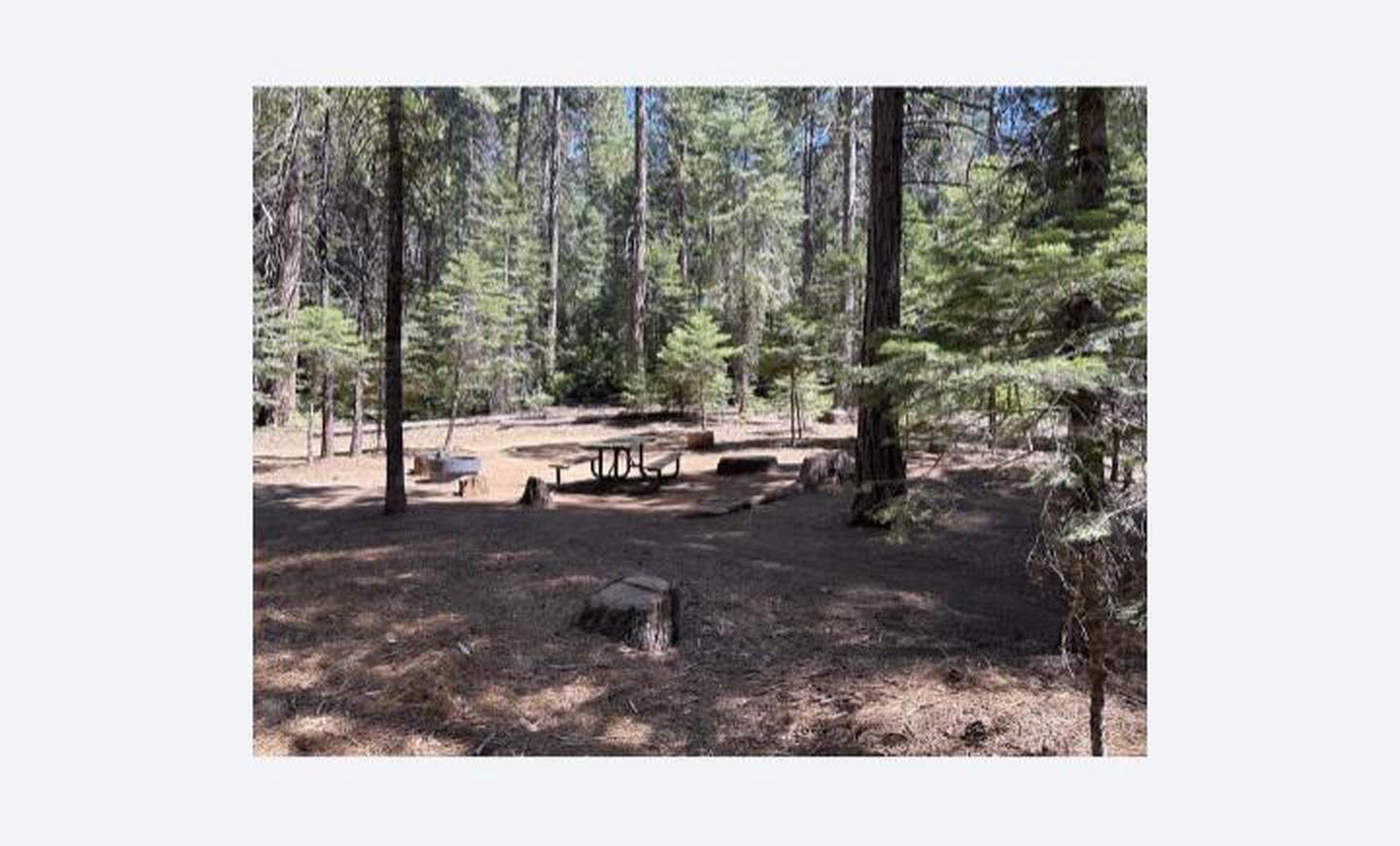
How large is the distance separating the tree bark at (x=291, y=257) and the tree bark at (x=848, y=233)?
339 centimetres

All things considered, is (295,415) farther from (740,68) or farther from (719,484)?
(740,68)

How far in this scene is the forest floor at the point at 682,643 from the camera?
2.72m

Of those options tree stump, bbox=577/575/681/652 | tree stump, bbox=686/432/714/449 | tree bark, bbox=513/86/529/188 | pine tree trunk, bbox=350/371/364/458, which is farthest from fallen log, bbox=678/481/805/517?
tree bark, bbox=513/86/529/188

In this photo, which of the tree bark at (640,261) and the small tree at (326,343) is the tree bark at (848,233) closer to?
the tree bark at (640,261)

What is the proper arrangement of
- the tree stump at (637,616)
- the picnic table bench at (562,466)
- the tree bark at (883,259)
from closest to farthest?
1. the tree stump at (637,616)
2. the tree bark at (883,259)
3. the picnic table bench at (562,466)

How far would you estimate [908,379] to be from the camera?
2496 millimetres

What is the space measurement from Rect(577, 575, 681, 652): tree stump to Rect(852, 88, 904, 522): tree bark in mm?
1907

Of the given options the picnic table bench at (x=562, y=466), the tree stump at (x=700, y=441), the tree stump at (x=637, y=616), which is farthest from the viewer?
the tree stump at (x=700, y=441)

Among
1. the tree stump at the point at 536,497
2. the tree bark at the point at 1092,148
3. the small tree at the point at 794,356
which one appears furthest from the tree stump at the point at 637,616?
the small tree at the point at 794,356

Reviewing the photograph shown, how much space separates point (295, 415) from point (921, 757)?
9.67 meters

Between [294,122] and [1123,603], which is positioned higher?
[294,122]

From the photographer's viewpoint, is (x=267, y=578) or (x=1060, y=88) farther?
(x=267, y=578)

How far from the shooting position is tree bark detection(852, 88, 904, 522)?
16.3 feet
